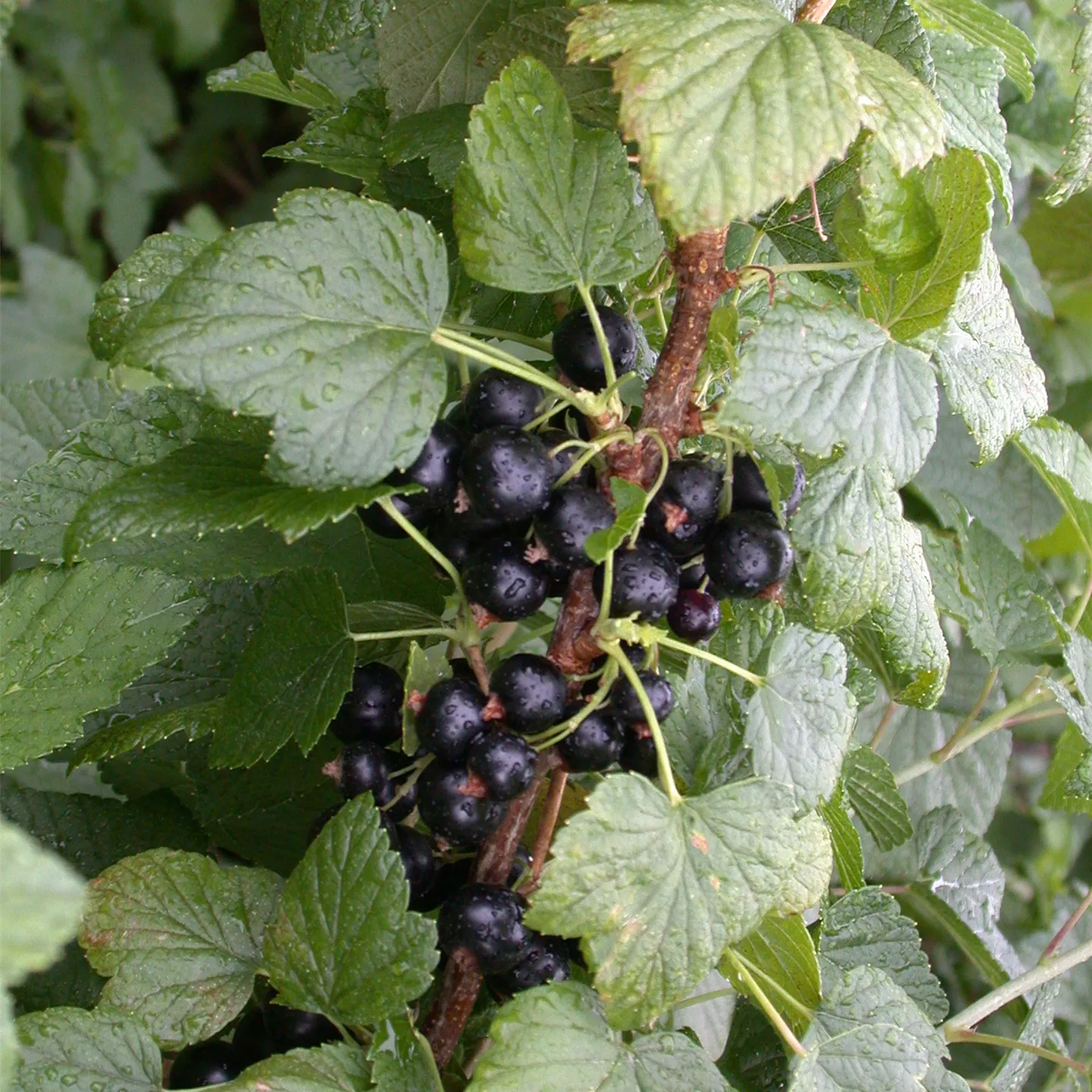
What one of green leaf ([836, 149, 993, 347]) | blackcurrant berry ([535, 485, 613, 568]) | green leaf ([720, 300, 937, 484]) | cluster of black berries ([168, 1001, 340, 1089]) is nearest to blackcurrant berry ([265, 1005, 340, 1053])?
cluster of black berries ([168, 1001, 340, 1089])

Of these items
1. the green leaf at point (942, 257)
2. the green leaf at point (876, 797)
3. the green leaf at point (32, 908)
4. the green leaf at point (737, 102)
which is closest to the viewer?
the green leaf at point (32, 908)

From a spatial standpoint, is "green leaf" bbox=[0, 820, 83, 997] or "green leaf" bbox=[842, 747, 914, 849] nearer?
"green leaf" bbox=[0, 820, 83, 997]

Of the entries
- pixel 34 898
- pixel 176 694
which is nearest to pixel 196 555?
pixel 176 694

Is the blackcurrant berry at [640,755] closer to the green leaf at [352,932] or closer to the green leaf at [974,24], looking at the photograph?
the green leaf at [352,932]

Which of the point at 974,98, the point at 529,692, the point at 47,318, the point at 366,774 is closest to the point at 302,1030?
the point at 366,774

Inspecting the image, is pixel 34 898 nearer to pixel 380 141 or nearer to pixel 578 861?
pixel 578 861

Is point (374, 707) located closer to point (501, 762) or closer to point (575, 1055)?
point (501, 762)

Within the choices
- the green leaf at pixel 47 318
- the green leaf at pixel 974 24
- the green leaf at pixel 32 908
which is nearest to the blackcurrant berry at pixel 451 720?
the green leaf at pixel 32 908

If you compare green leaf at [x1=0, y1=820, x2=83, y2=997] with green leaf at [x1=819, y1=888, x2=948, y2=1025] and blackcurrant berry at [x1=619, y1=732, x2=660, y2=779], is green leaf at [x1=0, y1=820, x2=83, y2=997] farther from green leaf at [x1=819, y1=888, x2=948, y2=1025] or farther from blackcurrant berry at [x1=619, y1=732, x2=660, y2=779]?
green leaf at [x1=819, y1=888, x2=948, y2=1025]
